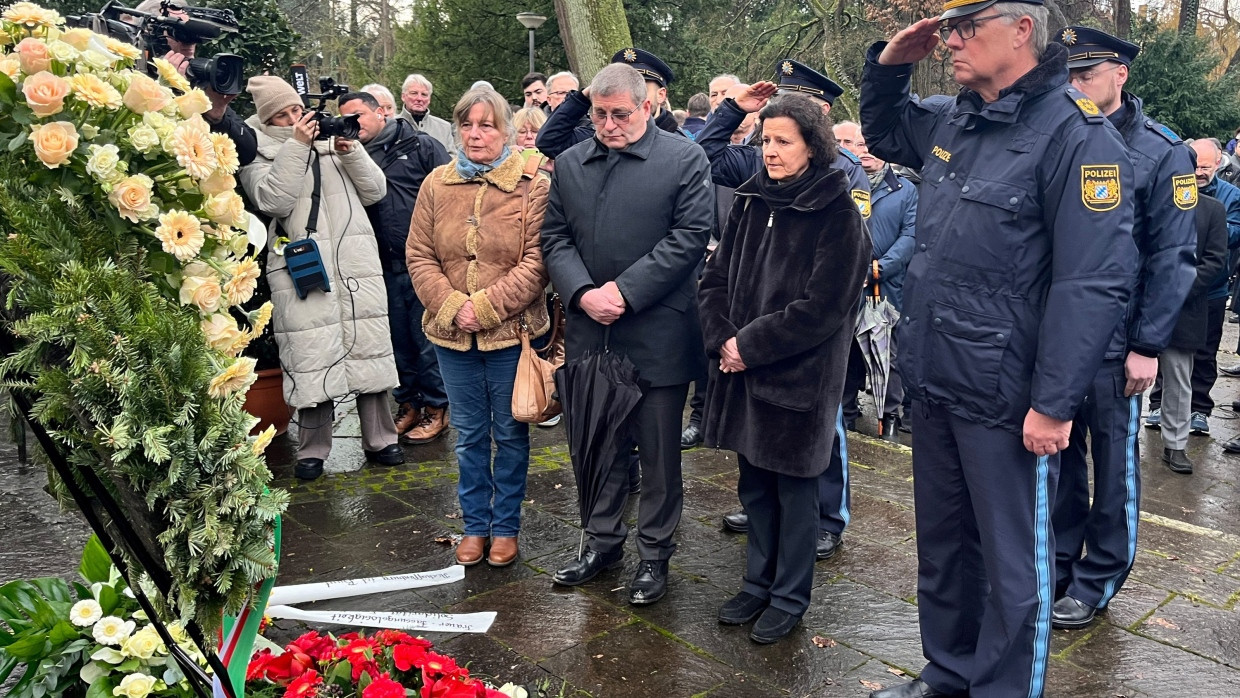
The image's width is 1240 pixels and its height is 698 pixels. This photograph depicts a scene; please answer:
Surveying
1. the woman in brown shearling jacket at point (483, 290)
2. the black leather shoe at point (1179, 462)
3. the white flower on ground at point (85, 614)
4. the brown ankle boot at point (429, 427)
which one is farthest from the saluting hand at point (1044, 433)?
the brown ankle boot at point (429, 427)

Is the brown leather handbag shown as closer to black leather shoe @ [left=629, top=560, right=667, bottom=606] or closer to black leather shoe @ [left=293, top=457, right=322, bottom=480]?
black leather shoe @ [left=629, top=560, right=667, bottom=606]

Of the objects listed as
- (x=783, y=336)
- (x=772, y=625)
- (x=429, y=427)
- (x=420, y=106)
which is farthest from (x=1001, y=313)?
(x=420, y=106)

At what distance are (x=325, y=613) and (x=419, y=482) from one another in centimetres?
189

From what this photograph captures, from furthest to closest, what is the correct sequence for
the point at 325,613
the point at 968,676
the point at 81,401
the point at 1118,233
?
1. the point at 325,613
2. the point at 968,676
3. the point at 1118,233
4. the point at 81,401

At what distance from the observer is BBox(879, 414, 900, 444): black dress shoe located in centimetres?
705

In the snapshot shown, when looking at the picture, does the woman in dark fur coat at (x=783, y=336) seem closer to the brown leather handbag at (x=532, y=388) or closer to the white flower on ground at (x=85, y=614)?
the brown leather handbag at (x=532, y=388)

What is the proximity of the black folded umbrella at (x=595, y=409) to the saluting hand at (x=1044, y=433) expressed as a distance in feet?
5.28

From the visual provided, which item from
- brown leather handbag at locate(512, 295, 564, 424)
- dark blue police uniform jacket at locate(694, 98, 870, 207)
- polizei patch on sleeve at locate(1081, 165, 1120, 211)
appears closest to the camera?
polizei patch on sleeve at locate(1081, 165, 1120, 211)

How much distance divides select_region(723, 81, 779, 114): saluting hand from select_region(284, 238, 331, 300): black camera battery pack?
238 centimetres

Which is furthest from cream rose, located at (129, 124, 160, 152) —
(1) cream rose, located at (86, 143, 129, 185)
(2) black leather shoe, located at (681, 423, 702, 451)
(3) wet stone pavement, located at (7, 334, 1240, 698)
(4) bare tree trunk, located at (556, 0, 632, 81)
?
(4) bare tree trunk, located at (556, 0, 632, 81)

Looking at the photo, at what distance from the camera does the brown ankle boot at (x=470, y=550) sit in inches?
175

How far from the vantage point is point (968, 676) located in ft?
10.7

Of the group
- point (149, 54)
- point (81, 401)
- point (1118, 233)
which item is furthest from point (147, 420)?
point (149, 54)

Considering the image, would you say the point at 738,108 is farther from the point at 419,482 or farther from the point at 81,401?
the point at 81,401
